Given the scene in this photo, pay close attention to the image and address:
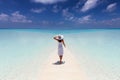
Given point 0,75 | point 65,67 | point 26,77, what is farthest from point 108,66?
point 0,75

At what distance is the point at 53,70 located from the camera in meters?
6.92

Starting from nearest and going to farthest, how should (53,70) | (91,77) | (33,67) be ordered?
1. (91,77)
2. (53,70)
3. (33,67)

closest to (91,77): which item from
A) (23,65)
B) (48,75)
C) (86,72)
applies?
(86,72)

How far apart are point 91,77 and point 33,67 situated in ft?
9.76

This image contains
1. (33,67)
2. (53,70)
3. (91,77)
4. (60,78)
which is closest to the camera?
(60,78)

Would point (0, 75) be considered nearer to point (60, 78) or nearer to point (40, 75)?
point (40, 75)

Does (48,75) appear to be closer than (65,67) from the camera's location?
Yes

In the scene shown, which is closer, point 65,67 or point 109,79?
point 109,79

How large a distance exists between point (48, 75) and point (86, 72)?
1746 millimetres

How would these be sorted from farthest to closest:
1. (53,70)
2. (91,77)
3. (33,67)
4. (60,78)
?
(33,67), (53,70), (91,77), (60,78)

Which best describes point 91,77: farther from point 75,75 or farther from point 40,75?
point 40,75

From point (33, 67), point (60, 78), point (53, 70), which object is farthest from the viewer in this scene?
point (33, 67)

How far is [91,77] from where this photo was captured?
21.0 feet

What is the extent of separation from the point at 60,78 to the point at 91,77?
1312mm
